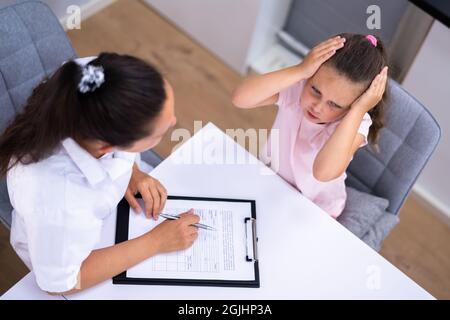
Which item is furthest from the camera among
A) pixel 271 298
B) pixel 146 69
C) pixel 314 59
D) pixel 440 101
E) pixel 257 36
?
pixel 257 36

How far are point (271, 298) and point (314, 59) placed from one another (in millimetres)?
570

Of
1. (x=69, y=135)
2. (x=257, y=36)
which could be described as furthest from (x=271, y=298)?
(x=257, y=36)

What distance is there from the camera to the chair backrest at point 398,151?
136 centimetres

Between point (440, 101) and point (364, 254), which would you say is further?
point (440, 101)

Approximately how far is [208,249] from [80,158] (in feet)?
1.18

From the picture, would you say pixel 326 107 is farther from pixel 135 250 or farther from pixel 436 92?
pixel 436 92

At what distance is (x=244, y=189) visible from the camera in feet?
4.22

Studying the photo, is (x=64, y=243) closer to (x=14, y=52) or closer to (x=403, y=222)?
(x=14, y=52)

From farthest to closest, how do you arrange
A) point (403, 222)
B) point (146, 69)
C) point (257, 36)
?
point (257, 36) < point (403, 222) < point (146, 69)

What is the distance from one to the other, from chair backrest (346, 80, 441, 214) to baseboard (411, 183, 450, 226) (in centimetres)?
76

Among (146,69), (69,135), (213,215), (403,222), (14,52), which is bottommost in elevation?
(403,222)

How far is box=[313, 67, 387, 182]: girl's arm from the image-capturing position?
125 cm

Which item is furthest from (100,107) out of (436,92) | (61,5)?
(61,5)

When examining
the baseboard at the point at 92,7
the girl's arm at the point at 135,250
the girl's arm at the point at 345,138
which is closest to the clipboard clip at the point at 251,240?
the girl's arm at the point at 135,250
